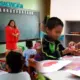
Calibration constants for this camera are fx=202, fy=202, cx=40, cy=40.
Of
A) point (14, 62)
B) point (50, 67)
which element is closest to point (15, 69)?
point (14, 62)

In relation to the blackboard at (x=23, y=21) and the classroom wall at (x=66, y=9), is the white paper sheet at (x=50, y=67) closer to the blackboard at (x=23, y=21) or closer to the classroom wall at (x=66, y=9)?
the blackboard at (x=23, y=21)

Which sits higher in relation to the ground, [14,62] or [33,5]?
[33,5]

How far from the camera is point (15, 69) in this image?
122 cm

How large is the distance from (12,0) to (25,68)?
3773 mm

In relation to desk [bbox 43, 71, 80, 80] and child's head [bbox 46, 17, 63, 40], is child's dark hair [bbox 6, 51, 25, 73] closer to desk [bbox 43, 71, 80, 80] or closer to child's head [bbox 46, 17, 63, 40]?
desk [bbox 43, 71, 80, 80]

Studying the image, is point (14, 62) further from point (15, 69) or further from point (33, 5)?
point (33, 5)

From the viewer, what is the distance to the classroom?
122 centimetres

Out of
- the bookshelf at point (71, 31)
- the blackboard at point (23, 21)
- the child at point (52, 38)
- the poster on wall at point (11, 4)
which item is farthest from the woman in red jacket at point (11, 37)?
the child at point (52, 38)

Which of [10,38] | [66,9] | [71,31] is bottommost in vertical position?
[10,38]

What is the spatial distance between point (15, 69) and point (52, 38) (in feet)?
1.29

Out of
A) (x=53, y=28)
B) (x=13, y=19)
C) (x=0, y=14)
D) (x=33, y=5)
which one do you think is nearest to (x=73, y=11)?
(x=33, y=5)

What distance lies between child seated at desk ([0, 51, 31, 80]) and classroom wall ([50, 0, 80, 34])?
4.08 metres

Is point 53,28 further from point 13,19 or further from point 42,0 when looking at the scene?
point 42,0

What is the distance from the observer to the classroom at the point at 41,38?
4.00 ft
